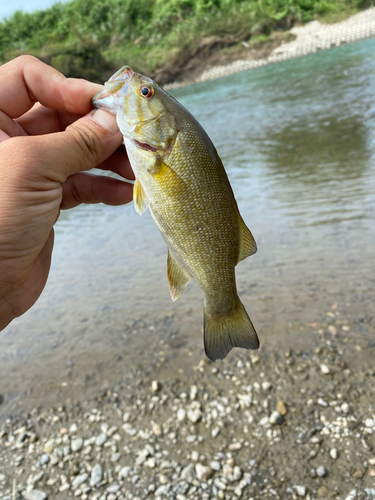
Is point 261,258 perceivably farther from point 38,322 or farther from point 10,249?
point 10,249

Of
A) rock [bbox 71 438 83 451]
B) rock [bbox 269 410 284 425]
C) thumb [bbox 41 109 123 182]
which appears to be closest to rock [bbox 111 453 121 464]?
rock [bbox 71 438 83 451]

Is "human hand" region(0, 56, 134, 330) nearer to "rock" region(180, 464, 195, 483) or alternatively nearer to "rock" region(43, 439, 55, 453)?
"rock" region(43, 439, 55, 453)

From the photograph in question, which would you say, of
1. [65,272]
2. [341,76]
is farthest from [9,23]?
[65,272]

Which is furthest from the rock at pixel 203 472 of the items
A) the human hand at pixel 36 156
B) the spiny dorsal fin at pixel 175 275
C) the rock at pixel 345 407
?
the human hand at pixel 36 156

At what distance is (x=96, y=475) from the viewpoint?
2.99m

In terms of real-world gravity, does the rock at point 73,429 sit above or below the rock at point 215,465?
above

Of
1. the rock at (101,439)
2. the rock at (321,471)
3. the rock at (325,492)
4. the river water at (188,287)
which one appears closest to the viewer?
the rock at (325,492)

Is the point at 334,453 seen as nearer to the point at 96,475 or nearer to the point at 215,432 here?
the point at 215,432

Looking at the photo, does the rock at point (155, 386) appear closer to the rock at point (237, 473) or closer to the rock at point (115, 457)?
the rock at point (115, 457)

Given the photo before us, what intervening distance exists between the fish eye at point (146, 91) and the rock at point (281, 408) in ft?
8.96

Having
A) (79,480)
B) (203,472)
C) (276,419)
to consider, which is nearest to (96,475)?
(79,480)

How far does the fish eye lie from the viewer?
6.60ft

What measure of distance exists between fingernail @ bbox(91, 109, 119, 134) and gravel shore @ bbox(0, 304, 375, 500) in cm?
255

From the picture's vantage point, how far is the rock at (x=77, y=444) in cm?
324
